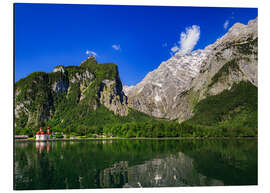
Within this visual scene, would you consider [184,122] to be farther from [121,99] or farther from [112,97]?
[121,99]

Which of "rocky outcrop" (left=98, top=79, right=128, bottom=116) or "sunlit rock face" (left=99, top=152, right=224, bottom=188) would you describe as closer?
"sunlit rock face" (left=99, top=152, right=224, bottom=188)

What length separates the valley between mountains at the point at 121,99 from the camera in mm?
66688

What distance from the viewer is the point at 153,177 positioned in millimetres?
13109

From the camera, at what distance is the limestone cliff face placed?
102m

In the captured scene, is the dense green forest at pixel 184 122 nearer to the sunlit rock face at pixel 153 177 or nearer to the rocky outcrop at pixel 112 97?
the rocky outcrop at pixel 112 97

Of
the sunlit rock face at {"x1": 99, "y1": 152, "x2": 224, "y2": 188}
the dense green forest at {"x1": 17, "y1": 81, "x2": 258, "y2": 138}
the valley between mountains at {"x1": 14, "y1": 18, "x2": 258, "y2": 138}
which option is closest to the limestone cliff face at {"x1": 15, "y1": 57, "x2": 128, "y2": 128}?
the valley between mountains at {"x1": 14, "y1": 18, "x2": 258, "y2": 138}

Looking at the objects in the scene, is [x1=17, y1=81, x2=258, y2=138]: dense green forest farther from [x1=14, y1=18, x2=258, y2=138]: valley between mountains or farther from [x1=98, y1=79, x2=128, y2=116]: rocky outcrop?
[x1=98, y1=79, x2=128, y2=116]: rocky outcrop

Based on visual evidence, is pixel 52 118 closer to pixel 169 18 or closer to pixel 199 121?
pixel 199 121

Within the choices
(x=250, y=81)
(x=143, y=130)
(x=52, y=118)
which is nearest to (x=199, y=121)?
(x=250, y=81)

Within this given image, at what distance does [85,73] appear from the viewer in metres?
133

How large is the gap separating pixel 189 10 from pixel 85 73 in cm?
12314

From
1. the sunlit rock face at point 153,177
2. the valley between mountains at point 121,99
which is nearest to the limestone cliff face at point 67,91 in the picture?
the valley between mountains at point 121,99

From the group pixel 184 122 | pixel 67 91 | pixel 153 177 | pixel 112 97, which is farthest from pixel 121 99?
pixel 153 177

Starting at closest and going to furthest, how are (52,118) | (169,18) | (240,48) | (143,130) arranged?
1. (169,18)
2. (143,130)
3. (240,48)
4. (52,118)
